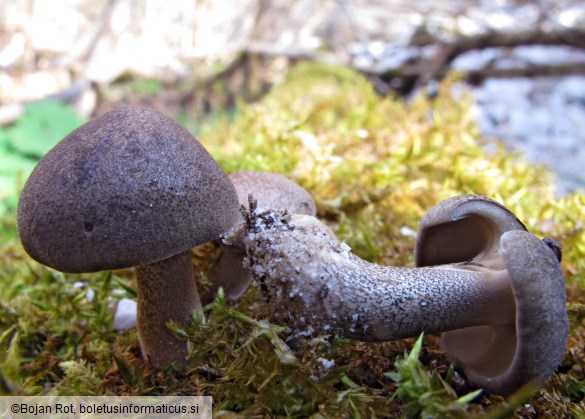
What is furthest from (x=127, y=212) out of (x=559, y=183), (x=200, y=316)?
(x=559, y=183)

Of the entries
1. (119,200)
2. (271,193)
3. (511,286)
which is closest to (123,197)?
(119,200)

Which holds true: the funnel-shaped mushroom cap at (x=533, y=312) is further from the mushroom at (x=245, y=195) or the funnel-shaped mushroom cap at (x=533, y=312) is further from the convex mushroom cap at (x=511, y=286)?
the mushroom at (x=245, y=195)

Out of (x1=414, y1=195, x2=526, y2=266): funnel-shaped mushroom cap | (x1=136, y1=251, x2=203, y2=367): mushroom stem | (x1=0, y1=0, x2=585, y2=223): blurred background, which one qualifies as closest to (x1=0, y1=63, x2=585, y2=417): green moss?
(x1=136, y1=251, x2=203, y2=367): mushroom stem

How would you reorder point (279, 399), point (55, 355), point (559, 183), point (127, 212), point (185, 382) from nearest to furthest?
point (127, 212) < point (279, 399) < point (185, 382) < point (55, 355) < point (559, 183)

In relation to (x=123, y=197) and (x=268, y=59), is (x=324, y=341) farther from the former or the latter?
(x=268, y=59)

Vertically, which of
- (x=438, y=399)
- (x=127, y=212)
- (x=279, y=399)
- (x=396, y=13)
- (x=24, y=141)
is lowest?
(x=24, y=141)

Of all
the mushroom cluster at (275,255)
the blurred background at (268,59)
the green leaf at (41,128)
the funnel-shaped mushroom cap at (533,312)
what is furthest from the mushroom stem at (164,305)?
the green leaf at (41,128)

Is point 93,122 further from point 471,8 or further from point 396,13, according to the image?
point 396,13
